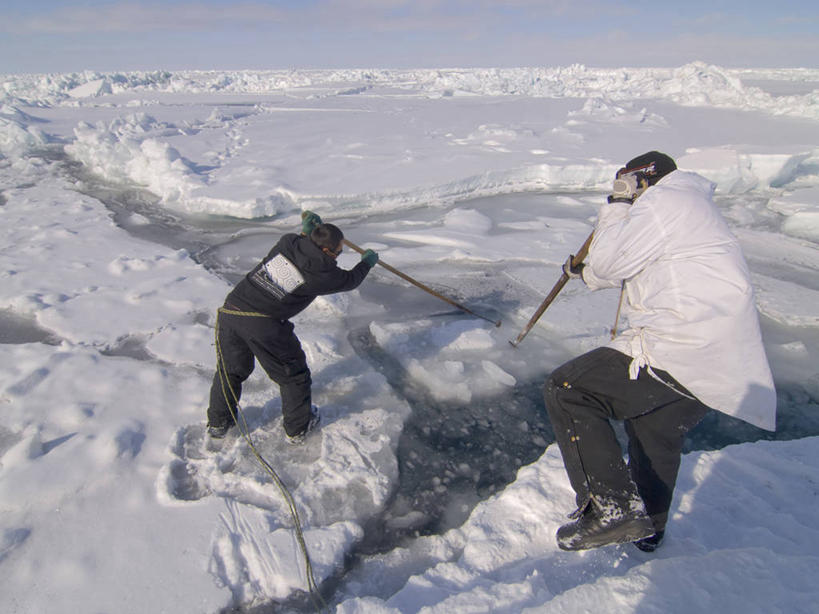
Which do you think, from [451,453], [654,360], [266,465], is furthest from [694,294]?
[266,465]

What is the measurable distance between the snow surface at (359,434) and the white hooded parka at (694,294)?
22.0 inches

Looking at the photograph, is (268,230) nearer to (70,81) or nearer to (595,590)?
(595,590)

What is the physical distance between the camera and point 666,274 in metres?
1.47

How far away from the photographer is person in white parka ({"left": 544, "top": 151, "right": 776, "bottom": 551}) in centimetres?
144

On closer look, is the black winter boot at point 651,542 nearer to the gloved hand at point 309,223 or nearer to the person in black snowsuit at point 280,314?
the person in black snowsuit at point 280,314

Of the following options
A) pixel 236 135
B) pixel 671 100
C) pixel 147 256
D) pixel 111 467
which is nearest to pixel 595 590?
pixel 111 467

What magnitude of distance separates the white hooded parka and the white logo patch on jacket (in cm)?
142

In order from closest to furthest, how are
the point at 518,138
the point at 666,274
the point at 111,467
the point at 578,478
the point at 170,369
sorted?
the point at 666,274, the point at 578,478, the point at 111,467, the point at 170,369, the point at 518,138

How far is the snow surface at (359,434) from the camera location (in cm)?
177

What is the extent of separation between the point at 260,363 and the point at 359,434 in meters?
0.71

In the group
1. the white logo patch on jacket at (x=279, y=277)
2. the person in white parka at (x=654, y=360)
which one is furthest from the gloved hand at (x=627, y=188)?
the white logo patch on jacket at (x=279, y=277)

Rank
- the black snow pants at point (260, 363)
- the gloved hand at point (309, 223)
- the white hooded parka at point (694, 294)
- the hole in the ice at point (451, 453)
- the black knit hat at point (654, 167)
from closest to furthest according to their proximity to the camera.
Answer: the white hooded parka at point (694, 294)
the black knit hat at point (654, 167)
the hole in the ice at point (451, 453)
the black snow pants at point (260, 363)
the gloved hand at point (309, 223)

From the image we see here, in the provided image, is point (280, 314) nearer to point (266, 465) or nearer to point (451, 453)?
point (266, 465)

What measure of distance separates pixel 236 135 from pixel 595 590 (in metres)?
14.8
